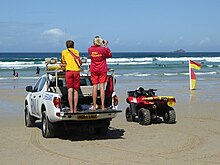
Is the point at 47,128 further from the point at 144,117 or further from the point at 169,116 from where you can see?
the point at 169,116

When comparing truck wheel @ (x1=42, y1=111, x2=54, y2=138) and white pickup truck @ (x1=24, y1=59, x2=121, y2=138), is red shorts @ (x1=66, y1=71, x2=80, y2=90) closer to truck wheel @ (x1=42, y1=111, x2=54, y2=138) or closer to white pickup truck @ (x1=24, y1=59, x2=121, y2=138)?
white pickup truck @ (x1=24, y1=59, x2=121, y2=138)

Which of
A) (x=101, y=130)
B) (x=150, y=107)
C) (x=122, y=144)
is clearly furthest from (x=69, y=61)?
(x=150, y=107)

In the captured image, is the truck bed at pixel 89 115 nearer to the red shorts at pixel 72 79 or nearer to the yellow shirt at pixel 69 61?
the red shorts at pixel 72 79

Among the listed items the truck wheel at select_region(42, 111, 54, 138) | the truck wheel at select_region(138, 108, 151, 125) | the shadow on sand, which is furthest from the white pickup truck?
the truck wheel at select_region(138, 108, 151, 125)

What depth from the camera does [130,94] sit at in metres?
13.4

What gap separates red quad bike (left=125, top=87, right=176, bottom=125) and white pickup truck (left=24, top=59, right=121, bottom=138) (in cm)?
→ 201

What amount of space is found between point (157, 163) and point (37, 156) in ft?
7.78

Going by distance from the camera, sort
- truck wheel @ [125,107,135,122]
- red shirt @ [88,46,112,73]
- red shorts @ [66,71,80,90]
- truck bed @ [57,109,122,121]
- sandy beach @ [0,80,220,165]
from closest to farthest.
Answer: sandy beach @ [0,80,220,165], truck bed @ [57,109,122,121], red shorts @ [66,71,80,90], red shirt @ [88,46,112,73], truck wheel @ [125,107,135,122]

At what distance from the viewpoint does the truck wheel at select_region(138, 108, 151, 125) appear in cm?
1245

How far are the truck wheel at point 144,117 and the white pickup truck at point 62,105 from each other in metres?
1.91

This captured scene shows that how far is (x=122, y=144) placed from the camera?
31.7 feet

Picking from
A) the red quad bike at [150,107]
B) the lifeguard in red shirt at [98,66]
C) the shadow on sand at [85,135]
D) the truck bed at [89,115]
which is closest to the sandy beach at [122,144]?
the shadow on sand at [85,135]

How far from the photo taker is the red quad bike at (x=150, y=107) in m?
12.6

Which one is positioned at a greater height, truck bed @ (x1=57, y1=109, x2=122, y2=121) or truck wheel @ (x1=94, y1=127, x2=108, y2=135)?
truck bed @ (x1=57, y1=109, x2=122, y2=121)
